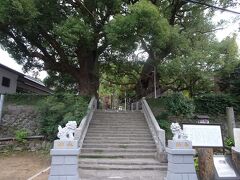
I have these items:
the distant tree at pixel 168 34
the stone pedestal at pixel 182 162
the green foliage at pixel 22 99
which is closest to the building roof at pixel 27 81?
the green foliage at pixel 22 99

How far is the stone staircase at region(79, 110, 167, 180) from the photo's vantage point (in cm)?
802

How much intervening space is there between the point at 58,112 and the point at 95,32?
17.7 ft

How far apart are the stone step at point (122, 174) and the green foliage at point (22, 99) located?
7.19 m

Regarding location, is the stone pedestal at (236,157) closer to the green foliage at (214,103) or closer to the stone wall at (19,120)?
the green foliage at (214,103)

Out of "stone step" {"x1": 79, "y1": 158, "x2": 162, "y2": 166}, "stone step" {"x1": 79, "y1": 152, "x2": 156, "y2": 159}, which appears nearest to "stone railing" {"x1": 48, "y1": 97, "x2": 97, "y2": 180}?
"stone step" {"x1": 79, "y1": 158, "x2": 162, "y2": 166}

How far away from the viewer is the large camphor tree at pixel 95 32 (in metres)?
11.2

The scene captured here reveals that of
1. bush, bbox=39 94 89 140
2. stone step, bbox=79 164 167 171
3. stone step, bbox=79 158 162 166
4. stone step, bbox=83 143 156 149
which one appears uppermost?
bush, bbox=39 94 89 140

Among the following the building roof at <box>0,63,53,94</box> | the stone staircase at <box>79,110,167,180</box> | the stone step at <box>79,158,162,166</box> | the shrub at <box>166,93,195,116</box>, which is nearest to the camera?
the stone staircase at <box>79,110,167,180</box>

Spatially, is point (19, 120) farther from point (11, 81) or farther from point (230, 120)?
point (230, 120)

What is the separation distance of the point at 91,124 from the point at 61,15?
6.74m

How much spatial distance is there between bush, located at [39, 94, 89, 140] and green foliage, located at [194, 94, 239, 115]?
7608 millimetres

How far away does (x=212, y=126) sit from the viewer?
6.55 metres

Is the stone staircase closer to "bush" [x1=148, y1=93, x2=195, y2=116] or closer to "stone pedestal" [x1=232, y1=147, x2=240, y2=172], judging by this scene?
"bush" [x1=148, y1=93, x2=195, y2=116]

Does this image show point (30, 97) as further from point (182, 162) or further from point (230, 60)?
point (230, 60)
